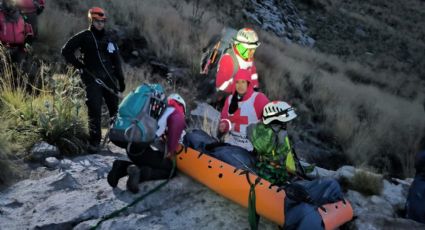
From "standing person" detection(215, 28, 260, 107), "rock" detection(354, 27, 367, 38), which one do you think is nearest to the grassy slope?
"standing person" detection(215, 28, 260, 107)

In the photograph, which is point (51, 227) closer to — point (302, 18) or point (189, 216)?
point (189, 216)

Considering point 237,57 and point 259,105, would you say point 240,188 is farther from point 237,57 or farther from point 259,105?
point 237,57

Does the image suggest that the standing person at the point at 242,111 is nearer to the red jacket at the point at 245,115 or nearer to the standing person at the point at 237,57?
the red jacket at the point at 245,115

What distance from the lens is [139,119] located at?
434 cm

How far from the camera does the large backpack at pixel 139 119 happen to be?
4336 millimetres

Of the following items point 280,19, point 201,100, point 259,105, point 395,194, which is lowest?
point 280,19

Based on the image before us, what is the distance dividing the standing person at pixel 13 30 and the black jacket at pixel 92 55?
1.44m

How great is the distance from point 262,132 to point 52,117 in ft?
8.62

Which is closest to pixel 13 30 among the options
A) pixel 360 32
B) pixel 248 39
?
pixel 248 39

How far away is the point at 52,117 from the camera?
5711 mm

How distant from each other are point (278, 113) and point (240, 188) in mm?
795

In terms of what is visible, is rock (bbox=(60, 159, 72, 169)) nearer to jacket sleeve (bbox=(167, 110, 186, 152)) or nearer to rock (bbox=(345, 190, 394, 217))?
jacket sleeve (bbox=(167, 110, 186, 152))

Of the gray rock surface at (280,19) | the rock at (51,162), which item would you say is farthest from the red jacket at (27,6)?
the gray rock surface at (280,19)

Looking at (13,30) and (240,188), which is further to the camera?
(13,30)
